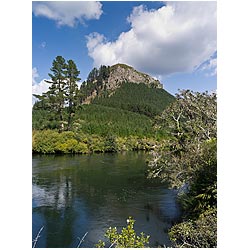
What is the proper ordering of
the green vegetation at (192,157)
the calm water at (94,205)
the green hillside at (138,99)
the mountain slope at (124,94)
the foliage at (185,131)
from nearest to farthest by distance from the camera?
the green vegetation at (192,157) → the calm water at (94,205) → the foliage at (185,131) → the green hillside at (138,99) → the mountain slope at (124,94)

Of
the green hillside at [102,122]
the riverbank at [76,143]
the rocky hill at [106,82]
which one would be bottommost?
the riverbank at [76,143]

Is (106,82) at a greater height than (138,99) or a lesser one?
greater

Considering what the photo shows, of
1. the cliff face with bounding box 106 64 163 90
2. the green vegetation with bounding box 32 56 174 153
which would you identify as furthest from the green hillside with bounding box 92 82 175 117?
the green vegetation with bounding box 32 56 174 153

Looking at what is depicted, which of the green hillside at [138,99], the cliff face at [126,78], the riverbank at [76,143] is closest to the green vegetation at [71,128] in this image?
the riverbank at [76,143]

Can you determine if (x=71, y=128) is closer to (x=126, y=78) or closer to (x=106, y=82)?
(x=106, y=82)

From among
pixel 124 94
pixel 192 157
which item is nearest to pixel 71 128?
pixel 192 157

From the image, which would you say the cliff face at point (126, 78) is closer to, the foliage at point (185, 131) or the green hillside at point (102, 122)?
the green hillside at point (102, 122)

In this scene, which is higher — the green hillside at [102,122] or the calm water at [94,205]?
the green hillside at [102,122]
